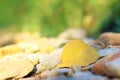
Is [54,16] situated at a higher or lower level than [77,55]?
higher

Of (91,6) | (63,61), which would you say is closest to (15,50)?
(63,61)

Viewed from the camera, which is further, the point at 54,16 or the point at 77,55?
the point at 54,16

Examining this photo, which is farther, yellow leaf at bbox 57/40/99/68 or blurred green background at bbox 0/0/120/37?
blurred green background at bbox 0/0/120/37

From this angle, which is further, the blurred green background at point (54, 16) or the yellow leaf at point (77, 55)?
the blurred green background at point (54, 16)

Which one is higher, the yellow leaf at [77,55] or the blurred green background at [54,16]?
the blurred green background at [54,16]
